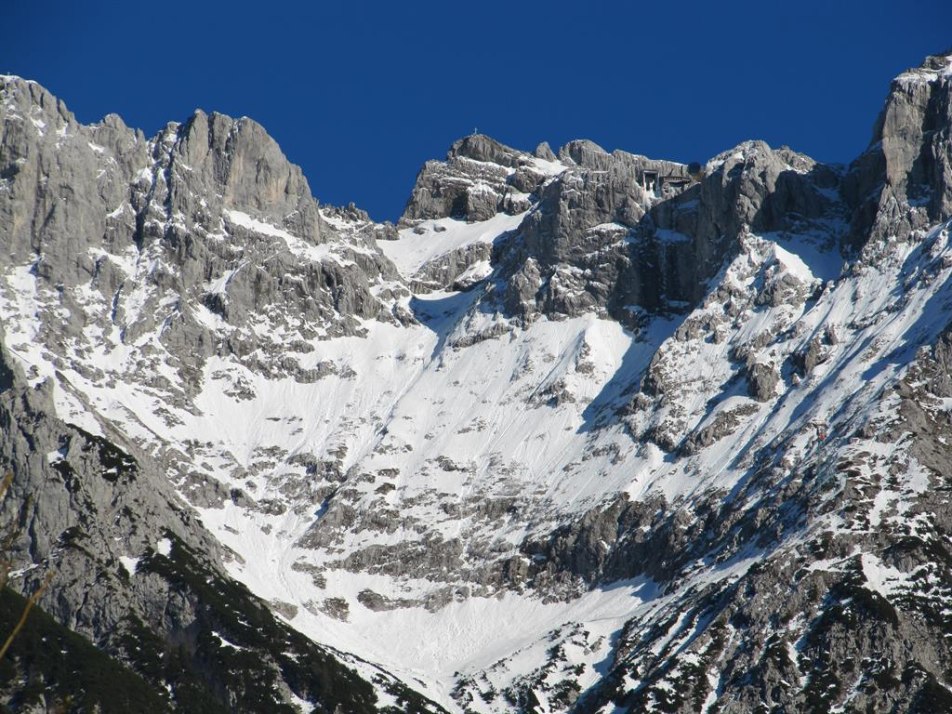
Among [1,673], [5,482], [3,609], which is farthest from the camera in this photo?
[3,609]

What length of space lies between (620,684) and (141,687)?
69712mm

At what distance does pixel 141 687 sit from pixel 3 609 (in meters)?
23.2

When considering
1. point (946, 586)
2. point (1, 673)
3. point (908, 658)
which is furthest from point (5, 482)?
point (946, 586)

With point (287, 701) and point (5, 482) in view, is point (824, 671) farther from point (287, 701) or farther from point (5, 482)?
point (5, 482)

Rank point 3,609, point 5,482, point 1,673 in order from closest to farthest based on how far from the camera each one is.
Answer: point 5,482
point 1,673
point 3,609

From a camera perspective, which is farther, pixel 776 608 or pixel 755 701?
pixel 776 608

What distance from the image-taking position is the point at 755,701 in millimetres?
184125

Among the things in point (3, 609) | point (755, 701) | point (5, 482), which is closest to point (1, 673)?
point (3, 609)

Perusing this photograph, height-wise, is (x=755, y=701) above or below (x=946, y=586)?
below

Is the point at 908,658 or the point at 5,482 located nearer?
the point at 5,482

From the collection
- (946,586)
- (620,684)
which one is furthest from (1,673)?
(946,586)

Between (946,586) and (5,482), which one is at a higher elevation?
(946,586)

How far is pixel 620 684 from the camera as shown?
19900 cm

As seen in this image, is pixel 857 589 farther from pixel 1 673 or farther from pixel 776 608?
pixel 1 673
